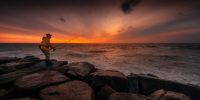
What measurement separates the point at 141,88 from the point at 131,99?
2784 millimetres

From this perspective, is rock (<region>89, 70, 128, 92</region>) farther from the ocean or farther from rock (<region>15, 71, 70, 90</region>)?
the ocean

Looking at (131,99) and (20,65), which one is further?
(20,65)

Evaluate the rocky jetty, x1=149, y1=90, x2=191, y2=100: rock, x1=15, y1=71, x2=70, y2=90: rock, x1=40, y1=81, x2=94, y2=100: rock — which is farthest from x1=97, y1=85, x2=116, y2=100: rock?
x1=15, y1=71, x2=70, y2=90: rock

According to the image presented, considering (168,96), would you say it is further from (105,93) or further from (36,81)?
(36,81)

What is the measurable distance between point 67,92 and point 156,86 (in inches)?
173

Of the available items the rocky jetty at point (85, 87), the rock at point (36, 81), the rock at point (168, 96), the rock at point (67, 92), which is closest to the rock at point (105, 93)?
the rocky jetty at point (85, 87)

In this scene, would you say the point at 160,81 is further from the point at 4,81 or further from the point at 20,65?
the point at 20,65

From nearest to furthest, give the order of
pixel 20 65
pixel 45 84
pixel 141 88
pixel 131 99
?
pixel 131 99, pixel 45 84, pixel 141 88, pixel 20 65

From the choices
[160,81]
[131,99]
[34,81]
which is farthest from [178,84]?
[34,81]

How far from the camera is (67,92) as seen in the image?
4648mm

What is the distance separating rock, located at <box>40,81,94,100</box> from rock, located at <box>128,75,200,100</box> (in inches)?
109

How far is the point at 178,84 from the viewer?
251 inches

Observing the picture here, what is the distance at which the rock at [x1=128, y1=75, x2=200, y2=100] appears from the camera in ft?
19.9

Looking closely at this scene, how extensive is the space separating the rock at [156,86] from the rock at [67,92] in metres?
2.77
